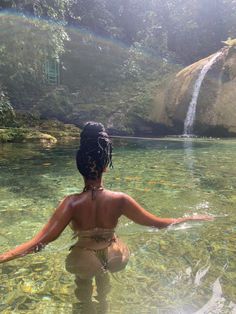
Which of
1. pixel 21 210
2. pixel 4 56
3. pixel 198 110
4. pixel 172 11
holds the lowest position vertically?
pixel 21 210

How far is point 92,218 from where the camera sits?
129 inches

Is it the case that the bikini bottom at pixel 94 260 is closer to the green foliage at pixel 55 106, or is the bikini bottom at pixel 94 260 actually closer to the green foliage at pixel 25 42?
the green foliage at pixel 25 42

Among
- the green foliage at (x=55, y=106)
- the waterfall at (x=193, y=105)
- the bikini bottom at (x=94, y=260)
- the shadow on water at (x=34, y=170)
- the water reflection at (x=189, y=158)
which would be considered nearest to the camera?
the bikini bottom at (x=94, y=260)

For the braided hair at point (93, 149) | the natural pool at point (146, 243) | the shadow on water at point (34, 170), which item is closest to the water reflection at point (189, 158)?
the natural pool at point (146, 243)

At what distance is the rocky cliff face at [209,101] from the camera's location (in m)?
21.0

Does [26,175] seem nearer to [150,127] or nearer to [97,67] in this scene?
[150,127]

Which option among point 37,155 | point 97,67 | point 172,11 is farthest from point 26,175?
point 172,11

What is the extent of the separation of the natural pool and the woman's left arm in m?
0.53

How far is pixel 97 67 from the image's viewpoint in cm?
2834

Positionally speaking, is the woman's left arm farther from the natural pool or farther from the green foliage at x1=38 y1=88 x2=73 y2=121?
the green foliage at x1=38 y1=88 x2=73 y2=121

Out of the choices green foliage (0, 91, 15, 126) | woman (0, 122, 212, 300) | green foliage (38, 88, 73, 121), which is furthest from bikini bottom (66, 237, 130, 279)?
green foliage (38, 88, 73, 121)

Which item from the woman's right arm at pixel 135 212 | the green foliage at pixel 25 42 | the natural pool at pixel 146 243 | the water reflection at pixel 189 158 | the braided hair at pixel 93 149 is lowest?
the natural pool at pixel 146 243

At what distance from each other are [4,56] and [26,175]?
10.5m

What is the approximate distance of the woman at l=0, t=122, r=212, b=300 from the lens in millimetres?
3164
